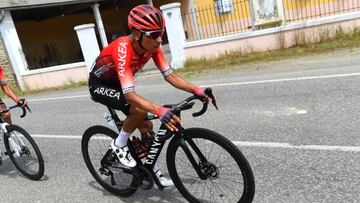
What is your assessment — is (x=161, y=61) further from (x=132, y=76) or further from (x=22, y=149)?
(x=22, y=149)

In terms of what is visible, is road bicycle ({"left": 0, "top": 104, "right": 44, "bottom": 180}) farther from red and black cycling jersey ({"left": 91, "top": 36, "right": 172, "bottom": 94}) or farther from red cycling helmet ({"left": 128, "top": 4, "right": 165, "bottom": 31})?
red cycling helmet ({"left": 128, "top": 4, "right": 165, "bottom": 31})

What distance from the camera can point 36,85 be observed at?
686 inches

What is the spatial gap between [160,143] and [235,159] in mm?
797

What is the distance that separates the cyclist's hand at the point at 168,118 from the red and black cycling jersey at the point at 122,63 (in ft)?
1.36

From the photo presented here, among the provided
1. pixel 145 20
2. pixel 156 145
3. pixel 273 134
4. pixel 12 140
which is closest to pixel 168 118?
pixel 156 145

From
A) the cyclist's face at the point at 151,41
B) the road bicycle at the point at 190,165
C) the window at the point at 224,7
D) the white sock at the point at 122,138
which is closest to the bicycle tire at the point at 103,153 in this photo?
the road bicycle at the point at 190,165

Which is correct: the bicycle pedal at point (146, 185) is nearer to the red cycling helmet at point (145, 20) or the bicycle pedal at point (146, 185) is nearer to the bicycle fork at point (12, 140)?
the red cycling helmet at point (145, 20)

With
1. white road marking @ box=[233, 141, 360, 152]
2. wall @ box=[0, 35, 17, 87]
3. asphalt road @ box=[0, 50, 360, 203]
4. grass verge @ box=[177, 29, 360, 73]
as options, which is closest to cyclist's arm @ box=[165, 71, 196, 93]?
asphalt road @ box=[0, 50, 360, 203]

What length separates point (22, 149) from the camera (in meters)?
5.46

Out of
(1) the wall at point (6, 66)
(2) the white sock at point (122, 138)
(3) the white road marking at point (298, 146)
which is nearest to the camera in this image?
(2) the white sock at point (122, 138)

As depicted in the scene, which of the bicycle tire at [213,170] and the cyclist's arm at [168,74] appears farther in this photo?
the cyclist's arm at [168,74]

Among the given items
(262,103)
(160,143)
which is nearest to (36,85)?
(262,103)

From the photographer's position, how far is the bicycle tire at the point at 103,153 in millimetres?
4418

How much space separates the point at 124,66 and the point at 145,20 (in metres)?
Answer: 0.45
